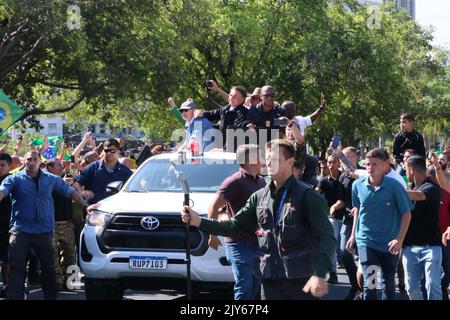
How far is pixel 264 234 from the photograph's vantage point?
674 cm

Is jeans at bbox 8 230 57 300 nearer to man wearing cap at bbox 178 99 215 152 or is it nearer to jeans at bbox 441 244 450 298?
man wearing cap at bbox 178 99 215 152

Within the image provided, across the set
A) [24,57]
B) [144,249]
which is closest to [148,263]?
[144,249]

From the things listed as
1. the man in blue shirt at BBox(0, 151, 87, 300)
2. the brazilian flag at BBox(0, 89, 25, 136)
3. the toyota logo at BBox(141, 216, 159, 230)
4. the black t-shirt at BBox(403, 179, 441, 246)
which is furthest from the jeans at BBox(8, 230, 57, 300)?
the brazilian flag at BBox(0, 89, 25, 136)

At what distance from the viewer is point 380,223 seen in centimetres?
940

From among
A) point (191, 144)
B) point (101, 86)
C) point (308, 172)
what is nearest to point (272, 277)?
point (308, 172)

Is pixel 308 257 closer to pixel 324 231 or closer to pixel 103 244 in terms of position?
pixel 324 231

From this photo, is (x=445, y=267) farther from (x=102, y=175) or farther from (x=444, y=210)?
(x=102, y=175)

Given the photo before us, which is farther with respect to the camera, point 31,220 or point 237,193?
point 31,220

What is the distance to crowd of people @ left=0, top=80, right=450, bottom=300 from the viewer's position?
6.62m

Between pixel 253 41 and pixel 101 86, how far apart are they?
12.9 m

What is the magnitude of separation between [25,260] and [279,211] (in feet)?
16.2

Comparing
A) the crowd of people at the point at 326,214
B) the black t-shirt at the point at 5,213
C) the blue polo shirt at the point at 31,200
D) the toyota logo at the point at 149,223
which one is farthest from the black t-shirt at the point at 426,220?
the black t-shirt at the point at 5,213

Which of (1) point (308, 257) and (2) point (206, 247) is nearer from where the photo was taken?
(1) point (308, 257)
